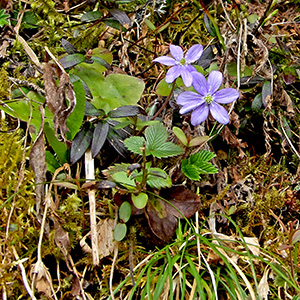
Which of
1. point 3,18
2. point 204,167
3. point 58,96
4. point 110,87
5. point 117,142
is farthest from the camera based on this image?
point 3,18

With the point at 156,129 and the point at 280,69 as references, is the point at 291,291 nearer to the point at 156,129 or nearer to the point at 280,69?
the point at 156,129

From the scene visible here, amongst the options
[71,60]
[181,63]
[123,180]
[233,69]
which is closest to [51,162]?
[123,180]

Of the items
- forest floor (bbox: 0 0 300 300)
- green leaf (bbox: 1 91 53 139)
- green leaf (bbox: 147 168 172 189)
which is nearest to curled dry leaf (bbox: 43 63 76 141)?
forest floor (bbox: 0 0 300 300)

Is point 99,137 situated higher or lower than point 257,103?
lower

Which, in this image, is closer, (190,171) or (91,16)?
(190,171)

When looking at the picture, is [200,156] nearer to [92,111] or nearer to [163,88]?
[163,88]

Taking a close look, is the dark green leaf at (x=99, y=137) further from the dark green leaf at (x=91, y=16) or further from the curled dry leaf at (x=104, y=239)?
the dark green leaf at (x=91, y=16)

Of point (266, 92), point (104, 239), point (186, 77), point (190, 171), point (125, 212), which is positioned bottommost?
point (104, 239)
